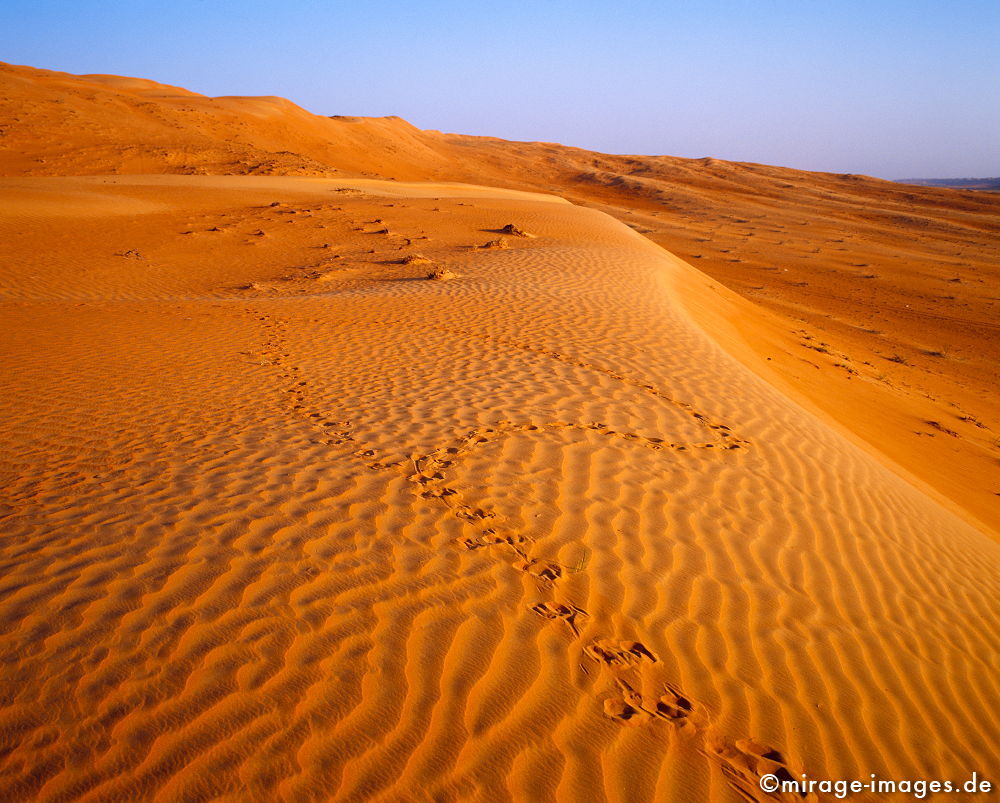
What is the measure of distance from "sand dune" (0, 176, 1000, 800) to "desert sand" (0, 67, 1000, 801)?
0.06ft

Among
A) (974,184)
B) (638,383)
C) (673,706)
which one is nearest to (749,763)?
(673,706)

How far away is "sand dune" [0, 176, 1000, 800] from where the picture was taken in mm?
2484

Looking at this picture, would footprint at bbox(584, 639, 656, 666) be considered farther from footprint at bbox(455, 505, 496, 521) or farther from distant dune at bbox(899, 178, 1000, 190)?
distant dune at bbox(899, 178, 1000, 190)

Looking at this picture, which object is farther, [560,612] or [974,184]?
[974,184]

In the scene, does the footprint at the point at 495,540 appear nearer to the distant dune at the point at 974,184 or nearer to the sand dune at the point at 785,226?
the sand dune at the point at 785,226

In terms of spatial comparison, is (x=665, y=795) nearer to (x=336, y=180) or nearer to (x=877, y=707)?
(x=877, y=707)

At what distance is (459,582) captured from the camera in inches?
133

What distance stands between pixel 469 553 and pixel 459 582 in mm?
267

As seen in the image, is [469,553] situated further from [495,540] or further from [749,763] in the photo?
[749,763]

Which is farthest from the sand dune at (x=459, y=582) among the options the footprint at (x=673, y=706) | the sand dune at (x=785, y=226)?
the sand dune at (x=785, y=226)

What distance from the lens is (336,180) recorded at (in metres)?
27.0

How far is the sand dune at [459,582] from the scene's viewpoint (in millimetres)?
2484

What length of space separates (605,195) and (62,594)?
4446cm

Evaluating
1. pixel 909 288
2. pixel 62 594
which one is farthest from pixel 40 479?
pixel 909 288
